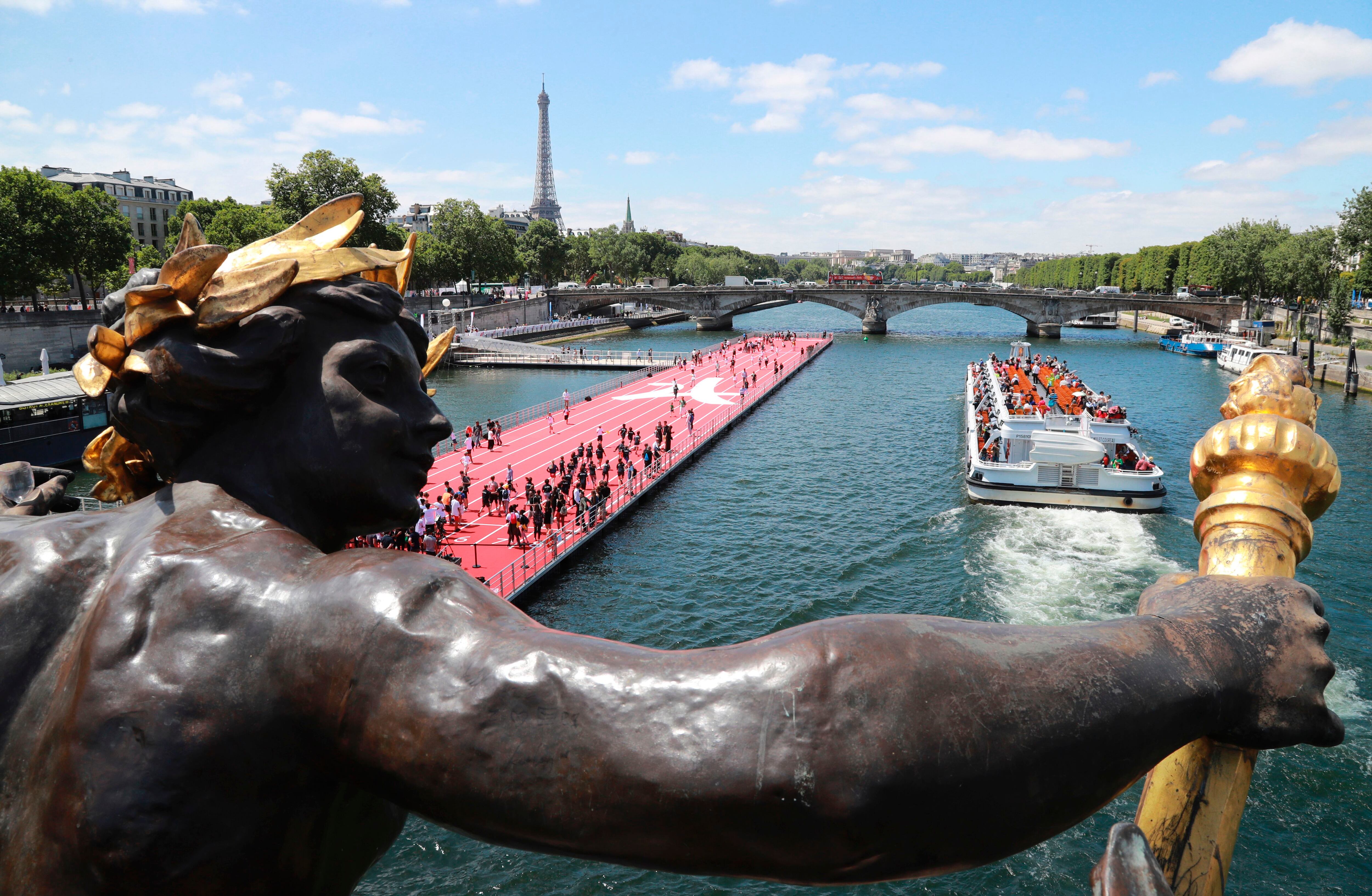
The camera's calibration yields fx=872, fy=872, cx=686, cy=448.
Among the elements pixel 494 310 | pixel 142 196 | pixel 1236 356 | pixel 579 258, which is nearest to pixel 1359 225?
pixel 1236 356

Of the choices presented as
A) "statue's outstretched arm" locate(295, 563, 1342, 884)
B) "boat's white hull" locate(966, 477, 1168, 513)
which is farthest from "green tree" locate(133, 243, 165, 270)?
"statue's outstretched arm" locate(295, 563, 1342, 884)

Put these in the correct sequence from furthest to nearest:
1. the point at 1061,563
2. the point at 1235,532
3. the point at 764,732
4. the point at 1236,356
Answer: the point at 1236,356, the point at 1061,563, the point at 1235,532, the point at 764,732

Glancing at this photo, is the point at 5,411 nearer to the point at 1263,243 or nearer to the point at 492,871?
the point at 492,871

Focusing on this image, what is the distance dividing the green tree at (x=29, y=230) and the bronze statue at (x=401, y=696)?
195 feet

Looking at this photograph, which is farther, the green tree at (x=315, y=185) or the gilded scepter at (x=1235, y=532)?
the green tree at (x=315, y=185)

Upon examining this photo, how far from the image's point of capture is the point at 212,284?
1.75 metres

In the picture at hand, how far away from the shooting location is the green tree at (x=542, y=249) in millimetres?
107562

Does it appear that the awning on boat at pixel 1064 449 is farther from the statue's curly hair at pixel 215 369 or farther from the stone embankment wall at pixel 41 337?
the stone embankment wall at pixel 41 337

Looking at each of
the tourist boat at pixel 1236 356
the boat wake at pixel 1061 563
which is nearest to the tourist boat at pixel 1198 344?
the tourist boat at pixel 1236 356

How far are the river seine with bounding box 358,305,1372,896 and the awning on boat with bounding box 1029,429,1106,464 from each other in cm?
160

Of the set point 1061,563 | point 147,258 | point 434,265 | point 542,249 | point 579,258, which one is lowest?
point 1061,563

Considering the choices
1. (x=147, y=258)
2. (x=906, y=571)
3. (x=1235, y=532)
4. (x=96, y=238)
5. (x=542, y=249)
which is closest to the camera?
(x=1235, y=532)

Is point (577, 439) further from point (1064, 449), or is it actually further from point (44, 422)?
point (1064, 449)

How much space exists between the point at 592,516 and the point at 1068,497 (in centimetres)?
1459
